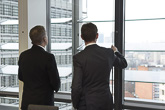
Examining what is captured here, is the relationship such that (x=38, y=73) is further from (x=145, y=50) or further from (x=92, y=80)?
(x=145, y=50)

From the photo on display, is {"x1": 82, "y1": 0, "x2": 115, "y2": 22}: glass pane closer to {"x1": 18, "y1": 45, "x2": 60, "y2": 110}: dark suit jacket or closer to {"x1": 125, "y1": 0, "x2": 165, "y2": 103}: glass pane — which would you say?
{"x1": 125, "y1": 0, "x2": 165, "y2": 103}: glass pane

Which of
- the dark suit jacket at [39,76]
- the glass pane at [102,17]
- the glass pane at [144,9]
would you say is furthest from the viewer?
the glass pane at [102,17]

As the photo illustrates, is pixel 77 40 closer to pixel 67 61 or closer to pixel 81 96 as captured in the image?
pixel 67 61

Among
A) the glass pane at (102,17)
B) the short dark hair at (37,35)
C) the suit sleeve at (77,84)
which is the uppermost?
the glass pane at (102,17)

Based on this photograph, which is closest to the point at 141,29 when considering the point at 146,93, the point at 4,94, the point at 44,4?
the point at 146,93

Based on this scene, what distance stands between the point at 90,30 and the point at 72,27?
3.10 feet

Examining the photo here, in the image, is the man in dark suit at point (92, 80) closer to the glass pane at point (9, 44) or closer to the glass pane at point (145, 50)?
the glass pane at point (145, 50)

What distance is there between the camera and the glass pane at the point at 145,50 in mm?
2537

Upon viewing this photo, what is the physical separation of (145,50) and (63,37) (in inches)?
45.7

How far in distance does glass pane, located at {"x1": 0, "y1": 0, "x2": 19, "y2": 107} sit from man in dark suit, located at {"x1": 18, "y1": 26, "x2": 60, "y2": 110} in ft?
3.89

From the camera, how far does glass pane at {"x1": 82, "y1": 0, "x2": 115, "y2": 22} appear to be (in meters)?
2.76

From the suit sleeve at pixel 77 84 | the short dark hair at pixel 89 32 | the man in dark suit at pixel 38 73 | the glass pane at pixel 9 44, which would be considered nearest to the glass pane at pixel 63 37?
the glass pane at pixel 9 44

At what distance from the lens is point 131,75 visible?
2.66 metres

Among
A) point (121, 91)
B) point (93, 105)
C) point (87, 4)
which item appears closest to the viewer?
point (93, 105)
